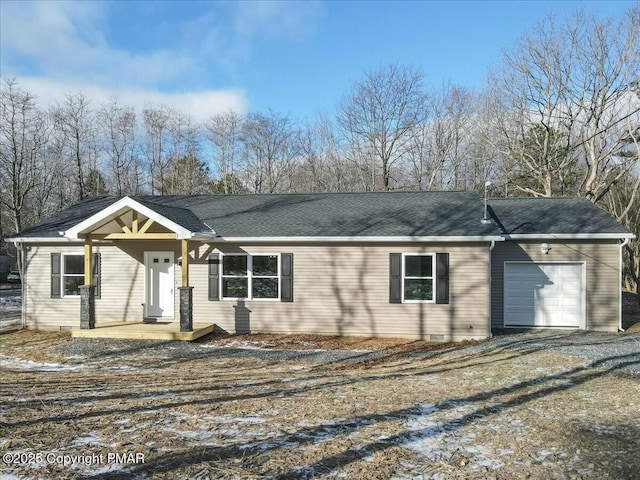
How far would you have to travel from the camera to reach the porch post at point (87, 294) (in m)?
12.2

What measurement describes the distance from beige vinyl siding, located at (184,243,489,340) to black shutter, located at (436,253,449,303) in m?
0.13

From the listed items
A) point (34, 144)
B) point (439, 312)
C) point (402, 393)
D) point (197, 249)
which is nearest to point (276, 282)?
point (197, 249)

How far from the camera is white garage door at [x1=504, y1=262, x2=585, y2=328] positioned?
13.3 m

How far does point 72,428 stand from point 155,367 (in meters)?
4.06

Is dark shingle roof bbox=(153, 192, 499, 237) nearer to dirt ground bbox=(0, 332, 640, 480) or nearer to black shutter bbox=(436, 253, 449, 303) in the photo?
black shutter bbox=(436, 253, 449, 303)

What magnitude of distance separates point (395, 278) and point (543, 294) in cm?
444

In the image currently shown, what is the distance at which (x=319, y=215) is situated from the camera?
45.0ft

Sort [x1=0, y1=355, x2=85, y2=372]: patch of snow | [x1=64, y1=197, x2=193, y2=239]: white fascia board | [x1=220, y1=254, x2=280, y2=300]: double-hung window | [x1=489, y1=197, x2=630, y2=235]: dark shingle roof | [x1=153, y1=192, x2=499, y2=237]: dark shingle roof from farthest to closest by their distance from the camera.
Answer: [x1=489, y1=197, x2=630, y2=235]: dark shingle roof, [x1=220, y1=254, x2=280, y2=300]: double-hung window, [x1=153, y1=192, x2=499, y2=237]: dark shingle roof, [x1=64, y1=197, x2=193, y2=239]: white fascia board, [x1=0, y1=355, x2=85, y2=372]: patch of snow

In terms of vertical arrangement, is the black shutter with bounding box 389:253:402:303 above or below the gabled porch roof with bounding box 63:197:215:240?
below

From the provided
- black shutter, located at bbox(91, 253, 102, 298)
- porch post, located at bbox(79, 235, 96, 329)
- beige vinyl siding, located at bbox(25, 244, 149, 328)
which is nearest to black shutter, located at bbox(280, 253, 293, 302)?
beige vinyl siding, located at bbox(25, 244, 149, 328)

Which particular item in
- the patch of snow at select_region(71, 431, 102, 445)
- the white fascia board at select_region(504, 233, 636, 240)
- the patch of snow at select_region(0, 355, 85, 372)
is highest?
the white fascia board at select_region(504, 233, 636, 240)

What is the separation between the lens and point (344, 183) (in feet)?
108

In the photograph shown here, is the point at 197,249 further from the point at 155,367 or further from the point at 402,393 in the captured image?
the point at 402,393

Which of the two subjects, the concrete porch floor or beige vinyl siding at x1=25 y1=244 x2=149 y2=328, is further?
beige vinyl siding at x1=25 y1=244 x2=149 y2=328
